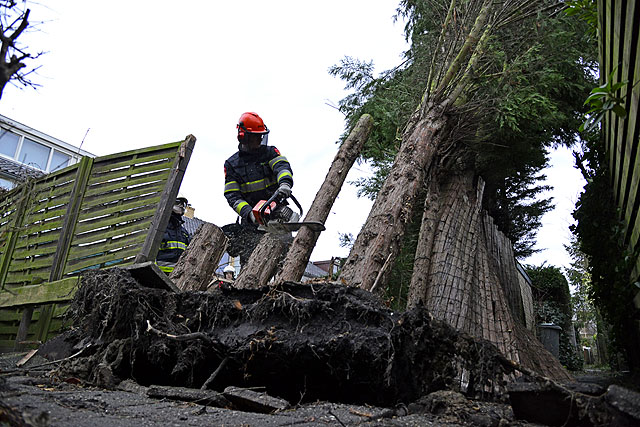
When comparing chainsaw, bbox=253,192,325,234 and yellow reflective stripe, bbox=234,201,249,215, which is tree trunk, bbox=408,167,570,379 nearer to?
chainsaw, bbox=253,192,325,234

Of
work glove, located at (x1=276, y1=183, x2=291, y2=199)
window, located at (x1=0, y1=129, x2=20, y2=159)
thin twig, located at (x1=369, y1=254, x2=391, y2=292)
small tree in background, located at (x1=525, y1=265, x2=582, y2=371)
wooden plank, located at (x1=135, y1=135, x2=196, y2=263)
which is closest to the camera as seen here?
thin twig, located at (x1=369, y1=254, x2=391, y2=292)

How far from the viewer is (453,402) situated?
236 centimetres

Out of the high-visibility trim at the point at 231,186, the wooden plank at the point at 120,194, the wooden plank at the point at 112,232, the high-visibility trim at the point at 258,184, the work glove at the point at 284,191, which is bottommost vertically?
the wooden plank at the point at 112,232

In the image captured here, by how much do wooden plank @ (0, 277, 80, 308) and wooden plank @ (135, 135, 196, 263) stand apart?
732 millimetres

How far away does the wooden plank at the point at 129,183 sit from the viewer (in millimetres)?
4672

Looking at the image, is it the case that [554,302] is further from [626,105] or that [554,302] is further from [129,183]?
[129,183]

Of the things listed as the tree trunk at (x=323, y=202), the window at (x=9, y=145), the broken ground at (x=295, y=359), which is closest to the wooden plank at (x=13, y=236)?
the broken ground at (x=295, y=359)

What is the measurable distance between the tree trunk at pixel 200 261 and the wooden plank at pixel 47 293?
1.08 metres

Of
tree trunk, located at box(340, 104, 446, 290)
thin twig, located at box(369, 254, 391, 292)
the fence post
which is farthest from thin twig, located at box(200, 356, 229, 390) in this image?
the fence post

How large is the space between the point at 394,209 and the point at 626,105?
2350 millimetres

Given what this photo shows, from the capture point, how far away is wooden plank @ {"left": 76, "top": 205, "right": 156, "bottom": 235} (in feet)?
15.1

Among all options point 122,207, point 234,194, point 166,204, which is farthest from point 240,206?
point 122,207

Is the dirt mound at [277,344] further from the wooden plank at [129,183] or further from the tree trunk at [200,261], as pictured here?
the wooden plank at [129,183]

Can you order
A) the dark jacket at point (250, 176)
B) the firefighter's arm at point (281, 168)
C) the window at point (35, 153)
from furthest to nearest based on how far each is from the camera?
1. the window at point (35, 153)
2. the dark jacket at point (250, 176)
3. the firefighter's arm at point (281, 168)
